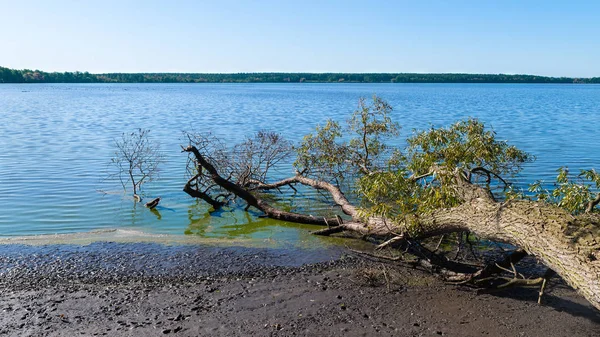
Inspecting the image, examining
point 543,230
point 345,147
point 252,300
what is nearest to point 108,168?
point 345,147

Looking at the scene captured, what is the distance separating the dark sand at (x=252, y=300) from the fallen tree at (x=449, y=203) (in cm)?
64

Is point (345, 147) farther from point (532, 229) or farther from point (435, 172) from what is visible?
point (532, 229)

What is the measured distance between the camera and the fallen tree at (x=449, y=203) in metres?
6.13

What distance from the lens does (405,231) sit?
8.91 m

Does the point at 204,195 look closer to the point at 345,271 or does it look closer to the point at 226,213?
the point at 226,213

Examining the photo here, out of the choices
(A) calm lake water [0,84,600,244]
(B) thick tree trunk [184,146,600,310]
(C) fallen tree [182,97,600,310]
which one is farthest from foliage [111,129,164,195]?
(B) thick tree trunk [184,146,600,310]

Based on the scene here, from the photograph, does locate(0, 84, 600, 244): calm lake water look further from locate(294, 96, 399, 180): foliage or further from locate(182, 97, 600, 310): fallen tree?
locate(294, 96, 399, 180): foliage

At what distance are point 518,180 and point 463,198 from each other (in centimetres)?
1042

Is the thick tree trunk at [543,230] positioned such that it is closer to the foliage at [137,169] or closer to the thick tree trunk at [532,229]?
the thick tree trunk at [532,229]

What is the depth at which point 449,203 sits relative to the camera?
870cm

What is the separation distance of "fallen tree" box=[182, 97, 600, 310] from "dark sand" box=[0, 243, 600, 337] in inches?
25.2

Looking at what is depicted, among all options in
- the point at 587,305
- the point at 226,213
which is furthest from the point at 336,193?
the point at 587,305

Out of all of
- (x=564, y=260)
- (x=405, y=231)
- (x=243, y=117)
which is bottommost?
(x=243, y=117)

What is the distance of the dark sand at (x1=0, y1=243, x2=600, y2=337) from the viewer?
280 inches
